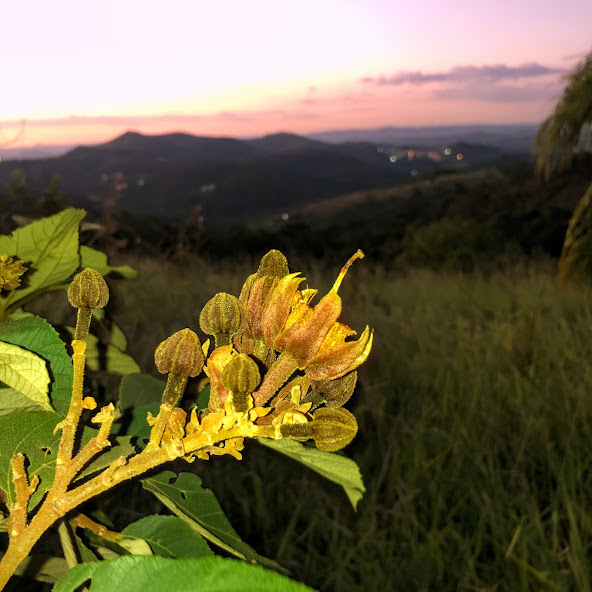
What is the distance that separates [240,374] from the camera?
1.26 ft

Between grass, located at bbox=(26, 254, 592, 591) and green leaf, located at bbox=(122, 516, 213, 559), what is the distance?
0.14m

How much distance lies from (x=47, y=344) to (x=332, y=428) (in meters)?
0.24

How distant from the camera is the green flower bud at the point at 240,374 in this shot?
15.1 inches

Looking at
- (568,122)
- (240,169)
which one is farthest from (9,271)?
(240,169)

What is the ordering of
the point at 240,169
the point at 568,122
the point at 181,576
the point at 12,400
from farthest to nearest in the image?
the point at 240,169, the point at 568,122, the point at 12,400, the point at 181,576

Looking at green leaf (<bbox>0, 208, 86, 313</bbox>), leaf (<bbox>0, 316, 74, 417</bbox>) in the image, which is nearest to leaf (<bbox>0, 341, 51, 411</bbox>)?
leaf (<bbox>0, 316, 74, 417</bbox>)

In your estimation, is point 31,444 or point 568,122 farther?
point 568,122

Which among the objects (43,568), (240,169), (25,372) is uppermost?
(240,169)

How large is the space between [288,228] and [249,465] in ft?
61.3

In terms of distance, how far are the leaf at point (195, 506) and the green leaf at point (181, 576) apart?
0.86ft

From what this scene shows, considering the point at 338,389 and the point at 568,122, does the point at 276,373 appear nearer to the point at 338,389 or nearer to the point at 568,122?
the point at 338,389

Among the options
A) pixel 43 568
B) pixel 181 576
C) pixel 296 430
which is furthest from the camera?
pixel 43 568

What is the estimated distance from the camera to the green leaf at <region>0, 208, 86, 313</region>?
693 millimetres

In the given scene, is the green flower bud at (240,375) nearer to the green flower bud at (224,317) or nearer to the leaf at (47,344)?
the green flower bud at (224,317)
